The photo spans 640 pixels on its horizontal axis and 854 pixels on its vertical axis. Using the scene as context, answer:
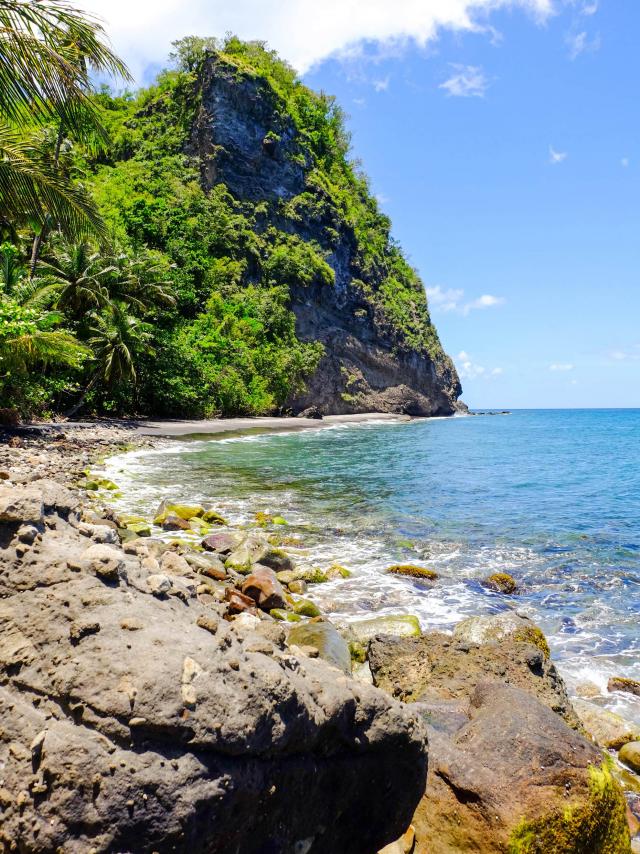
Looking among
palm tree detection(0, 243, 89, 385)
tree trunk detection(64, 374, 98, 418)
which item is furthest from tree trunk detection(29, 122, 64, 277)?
tree trunk detection(64, 374, 98, 418)

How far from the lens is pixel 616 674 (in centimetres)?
585

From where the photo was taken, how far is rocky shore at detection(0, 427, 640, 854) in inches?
69.7

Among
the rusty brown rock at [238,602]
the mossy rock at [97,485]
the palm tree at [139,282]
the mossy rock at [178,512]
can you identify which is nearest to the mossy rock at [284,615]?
the rusty brown rock at [238,602]

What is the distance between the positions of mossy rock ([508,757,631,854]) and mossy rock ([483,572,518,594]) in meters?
5.30

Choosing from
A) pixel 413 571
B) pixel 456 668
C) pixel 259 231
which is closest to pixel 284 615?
pixel 456 668

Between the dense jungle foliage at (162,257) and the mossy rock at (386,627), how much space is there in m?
7.33

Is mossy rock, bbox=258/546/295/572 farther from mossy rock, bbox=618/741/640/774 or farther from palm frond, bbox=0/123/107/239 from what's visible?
palm frond, bbox=0/123/107/239

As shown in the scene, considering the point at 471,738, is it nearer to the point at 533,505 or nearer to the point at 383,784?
the point at 383,784

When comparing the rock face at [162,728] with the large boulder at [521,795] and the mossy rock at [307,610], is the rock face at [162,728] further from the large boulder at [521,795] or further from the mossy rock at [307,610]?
the mossy rock at [307,610]

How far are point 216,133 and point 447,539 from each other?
57.1 meters

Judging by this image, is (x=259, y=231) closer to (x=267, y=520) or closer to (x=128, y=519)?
(x=267, y=520)

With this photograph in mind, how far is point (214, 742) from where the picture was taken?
1.95 metres

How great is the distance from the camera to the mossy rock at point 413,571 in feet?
28.2

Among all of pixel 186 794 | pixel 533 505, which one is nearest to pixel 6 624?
pixel 186 794
